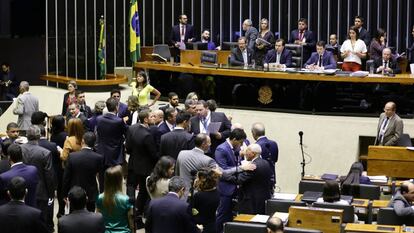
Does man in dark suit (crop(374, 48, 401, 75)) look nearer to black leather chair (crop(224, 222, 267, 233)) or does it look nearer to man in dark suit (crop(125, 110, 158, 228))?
man in dark suit (crop(125, 110, 158, 228))

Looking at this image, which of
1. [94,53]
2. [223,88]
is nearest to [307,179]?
[223,88]

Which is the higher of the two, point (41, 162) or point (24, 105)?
point (24, 105)

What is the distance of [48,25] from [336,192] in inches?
468

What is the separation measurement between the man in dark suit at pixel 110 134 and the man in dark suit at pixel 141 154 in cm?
33

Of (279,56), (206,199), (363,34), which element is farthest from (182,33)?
(206,199)

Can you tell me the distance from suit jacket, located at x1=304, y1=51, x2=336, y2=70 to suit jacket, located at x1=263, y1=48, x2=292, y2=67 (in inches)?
13.6

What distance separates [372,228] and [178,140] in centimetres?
295

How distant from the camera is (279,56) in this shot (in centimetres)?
1720

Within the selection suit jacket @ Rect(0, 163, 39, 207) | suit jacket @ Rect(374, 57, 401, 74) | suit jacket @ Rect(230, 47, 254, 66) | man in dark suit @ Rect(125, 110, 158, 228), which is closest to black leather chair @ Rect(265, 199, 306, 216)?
man in dark suit @ Rect(125, 110, 158, 228)

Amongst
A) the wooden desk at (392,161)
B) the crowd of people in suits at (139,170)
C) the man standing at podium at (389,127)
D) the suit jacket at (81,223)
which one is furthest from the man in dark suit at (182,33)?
the suit jacket at (81,223)

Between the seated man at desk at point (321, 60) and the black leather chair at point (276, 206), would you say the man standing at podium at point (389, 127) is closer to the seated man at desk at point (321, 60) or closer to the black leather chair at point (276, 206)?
the seated man at desk at point (321, 60)

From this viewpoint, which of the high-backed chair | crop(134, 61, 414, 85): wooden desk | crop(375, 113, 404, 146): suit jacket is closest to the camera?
crop(375, 113, 404, 146): suit jacket

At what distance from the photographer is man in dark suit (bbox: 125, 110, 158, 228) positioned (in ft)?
40.5

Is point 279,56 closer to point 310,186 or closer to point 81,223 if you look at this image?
point 310,186
